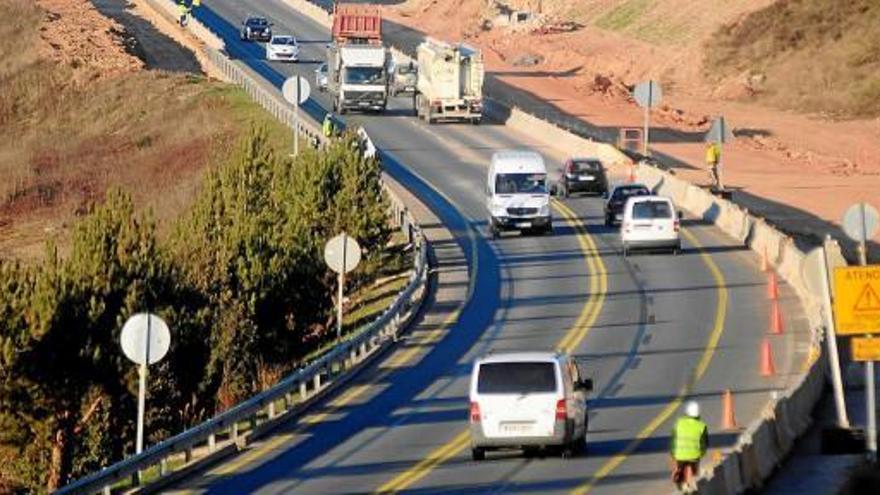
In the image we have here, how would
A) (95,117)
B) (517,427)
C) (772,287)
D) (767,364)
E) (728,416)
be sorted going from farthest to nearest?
(95,117) < (772,287) < (767,364) < (728,416) < (517,427)

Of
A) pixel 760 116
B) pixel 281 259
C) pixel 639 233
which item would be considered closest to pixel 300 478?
pixel 281 259

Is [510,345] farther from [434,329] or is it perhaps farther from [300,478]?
[300,478]

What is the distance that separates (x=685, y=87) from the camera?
409 feet

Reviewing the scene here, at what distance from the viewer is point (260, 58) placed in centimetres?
12000

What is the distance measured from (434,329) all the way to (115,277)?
7.24 meters

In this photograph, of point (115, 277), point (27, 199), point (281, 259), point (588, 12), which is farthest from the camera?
point (588, 12)

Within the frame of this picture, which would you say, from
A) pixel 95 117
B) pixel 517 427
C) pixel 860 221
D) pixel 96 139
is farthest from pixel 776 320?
pixel 95 117

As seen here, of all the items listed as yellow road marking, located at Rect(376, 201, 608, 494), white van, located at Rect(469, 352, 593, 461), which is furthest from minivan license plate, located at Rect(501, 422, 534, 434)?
yellow road marking, located at Rect(376, 201, 608, 494)

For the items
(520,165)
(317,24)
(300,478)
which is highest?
(317,24)

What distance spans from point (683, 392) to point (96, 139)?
7021cm

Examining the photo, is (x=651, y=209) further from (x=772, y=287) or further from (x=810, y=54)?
(x=810, y=54)

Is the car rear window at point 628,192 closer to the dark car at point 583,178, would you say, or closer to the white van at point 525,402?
the dark car at point 583,178

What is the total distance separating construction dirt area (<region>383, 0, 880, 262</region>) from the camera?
3332 inches

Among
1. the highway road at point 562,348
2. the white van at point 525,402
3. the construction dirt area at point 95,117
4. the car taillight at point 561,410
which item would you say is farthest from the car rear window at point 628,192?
the car taillight at point 561,410
